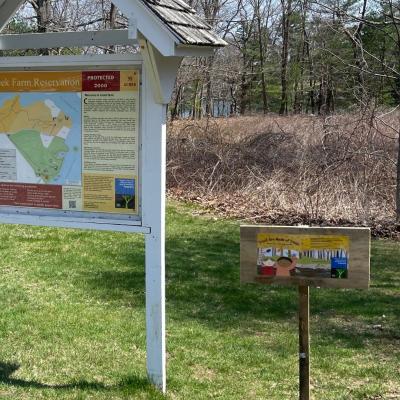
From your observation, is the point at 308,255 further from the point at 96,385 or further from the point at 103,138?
the point at 96,385

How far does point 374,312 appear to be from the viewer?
21.9ft

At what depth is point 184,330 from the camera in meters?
5.88

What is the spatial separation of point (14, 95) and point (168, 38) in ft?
4.75

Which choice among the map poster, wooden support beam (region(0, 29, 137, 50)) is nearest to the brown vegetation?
wooden support beam (region(0, 29, 137, 50))

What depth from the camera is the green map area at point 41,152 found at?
4.57 metres

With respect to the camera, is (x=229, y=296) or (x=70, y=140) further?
(x=229, y=296)

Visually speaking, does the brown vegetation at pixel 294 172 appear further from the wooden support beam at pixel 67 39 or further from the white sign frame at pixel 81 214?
the white sign frame at pixel 81 214

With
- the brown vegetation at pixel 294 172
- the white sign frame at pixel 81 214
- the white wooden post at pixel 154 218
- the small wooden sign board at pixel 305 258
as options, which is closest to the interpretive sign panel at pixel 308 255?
the small wooden sign board at pixel 305 258

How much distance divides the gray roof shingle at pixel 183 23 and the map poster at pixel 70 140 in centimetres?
46

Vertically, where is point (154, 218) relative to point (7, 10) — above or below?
below

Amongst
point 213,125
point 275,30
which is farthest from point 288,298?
point 275,30

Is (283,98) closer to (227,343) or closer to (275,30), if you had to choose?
(275,30)

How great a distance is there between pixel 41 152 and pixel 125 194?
75 centimetres

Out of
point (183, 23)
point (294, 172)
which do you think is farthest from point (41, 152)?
point (294, 172)
